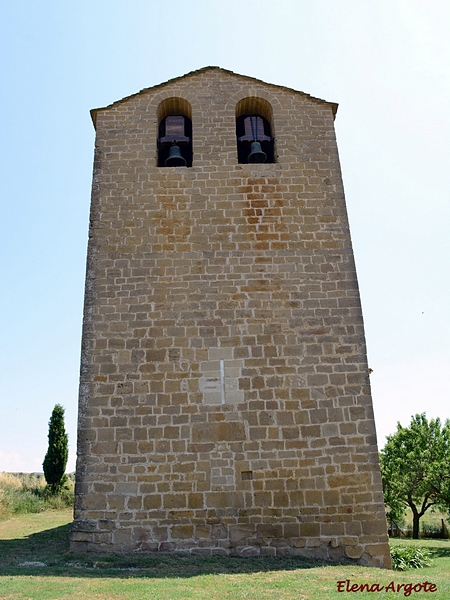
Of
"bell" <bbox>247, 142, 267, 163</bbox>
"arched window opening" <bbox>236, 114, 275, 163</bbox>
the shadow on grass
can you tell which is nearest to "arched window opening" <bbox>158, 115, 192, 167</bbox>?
"arched window opening" <bbox>236, 114, 275, 163</bbox>

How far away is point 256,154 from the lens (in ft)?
32.3

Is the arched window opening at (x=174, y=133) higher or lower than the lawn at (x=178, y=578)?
higher

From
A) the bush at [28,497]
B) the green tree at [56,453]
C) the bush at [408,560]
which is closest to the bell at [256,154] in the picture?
the bush at [408,560]

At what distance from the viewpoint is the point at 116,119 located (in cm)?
1012

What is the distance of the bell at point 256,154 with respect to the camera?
9.82 meters

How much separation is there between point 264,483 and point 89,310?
3969mm

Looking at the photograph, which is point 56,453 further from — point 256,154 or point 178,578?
point 178,578

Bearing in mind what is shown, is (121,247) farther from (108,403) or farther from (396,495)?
(396,495)

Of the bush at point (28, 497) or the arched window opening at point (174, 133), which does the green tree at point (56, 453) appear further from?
the arched window opening at point (174, 133)

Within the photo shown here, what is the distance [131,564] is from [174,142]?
7.51 meters

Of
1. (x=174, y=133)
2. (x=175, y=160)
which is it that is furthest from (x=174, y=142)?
(x=175, y=160)

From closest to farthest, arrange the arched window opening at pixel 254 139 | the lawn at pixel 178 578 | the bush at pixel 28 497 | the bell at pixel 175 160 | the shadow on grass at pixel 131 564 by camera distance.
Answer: the lawn at pixel 178 578, the shadow on grass at pixel 131 564, the bell at pixel 175 160, the arched window opening at pixel 254 139, the bush at pixel 28 497

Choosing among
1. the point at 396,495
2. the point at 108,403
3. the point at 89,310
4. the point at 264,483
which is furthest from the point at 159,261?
the point at 396,495

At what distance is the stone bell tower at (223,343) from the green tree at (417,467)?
36.8ft
